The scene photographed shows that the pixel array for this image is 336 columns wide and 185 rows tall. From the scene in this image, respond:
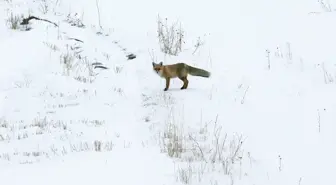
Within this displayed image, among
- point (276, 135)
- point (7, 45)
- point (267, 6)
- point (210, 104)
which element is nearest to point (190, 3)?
point (267, 6)

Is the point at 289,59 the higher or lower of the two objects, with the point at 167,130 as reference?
higher

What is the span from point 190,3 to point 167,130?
366 inches

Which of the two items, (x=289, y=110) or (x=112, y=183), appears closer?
(x=112, y=183)

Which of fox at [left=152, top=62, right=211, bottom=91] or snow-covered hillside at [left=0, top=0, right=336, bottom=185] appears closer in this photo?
snow-covered hillside at [left=0, top=0, right=336, bottom=185]

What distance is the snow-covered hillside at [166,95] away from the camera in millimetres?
5961

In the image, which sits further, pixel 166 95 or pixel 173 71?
pixel 173 71

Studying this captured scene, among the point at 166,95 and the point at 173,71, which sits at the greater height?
the point at 173,71

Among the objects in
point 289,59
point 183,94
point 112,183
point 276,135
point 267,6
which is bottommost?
point 112,183

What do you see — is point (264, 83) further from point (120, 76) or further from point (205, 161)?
point (205, 161)

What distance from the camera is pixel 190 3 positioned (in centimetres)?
1578

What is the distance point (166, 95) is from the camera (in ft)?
30.3

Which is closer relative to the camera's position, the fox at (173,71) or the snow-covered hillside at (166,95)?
the snow-covered hillside at (166,95)

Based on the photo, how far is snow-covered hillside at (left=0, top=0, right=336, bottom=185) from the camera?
5961mm

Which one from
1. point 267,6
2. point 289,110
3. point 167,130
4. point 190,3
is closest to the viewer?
point 167,130
